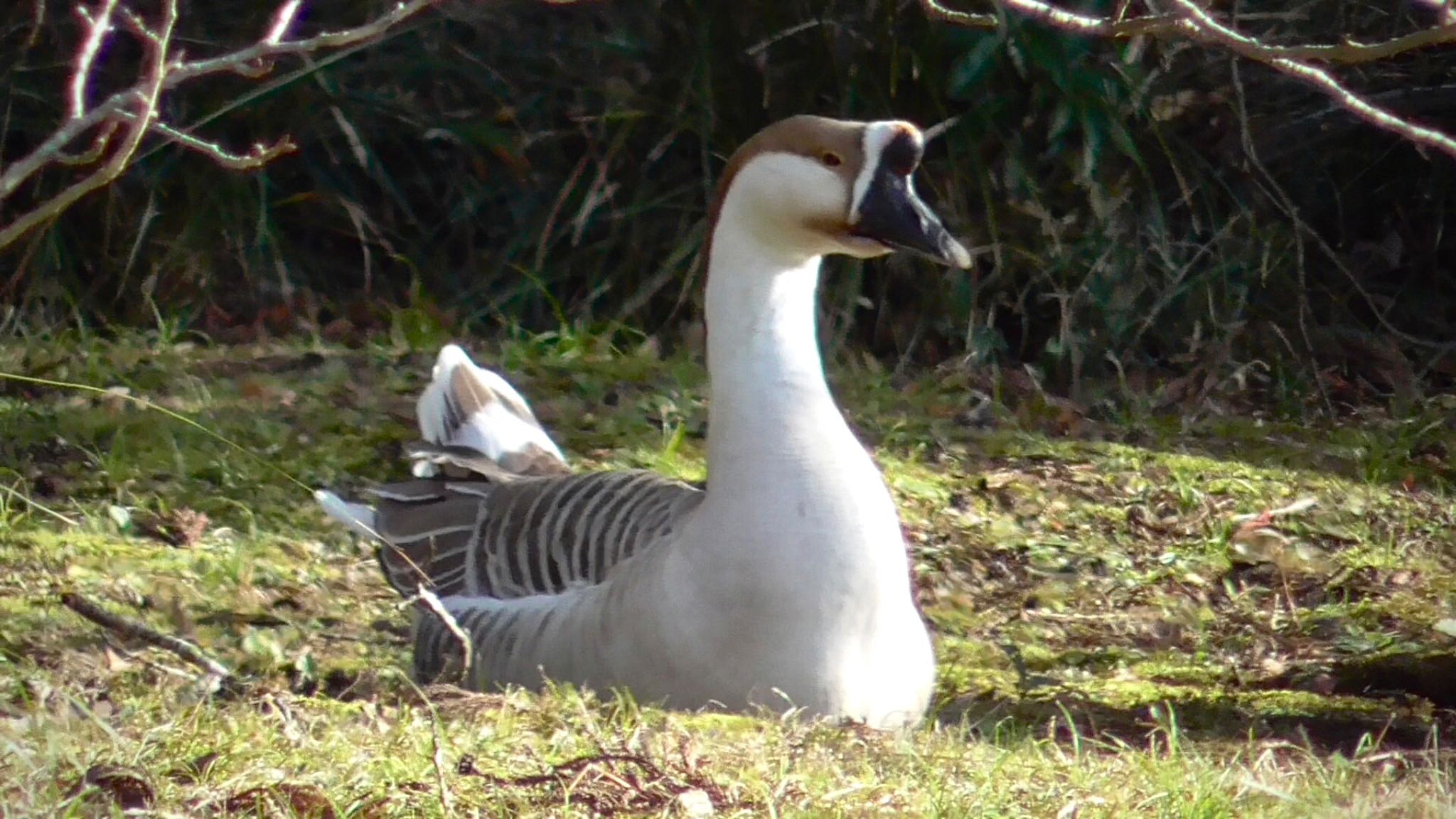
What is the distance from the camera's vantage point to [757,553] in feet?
11.6

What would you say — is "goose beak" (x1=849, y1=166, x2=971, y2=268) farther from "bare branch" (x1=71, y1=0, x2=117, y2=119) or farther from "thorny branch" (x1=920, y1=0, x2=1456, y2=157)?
"bare branch" (x1=71, y1=0, x2=117, y2=119)

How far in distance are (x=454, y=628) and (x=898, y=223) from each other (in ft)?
3.62

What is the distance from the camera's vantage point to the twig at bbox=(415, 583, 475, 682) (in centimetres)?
348

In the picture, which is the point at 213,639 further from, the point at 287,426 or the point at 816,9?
the point at 816,9

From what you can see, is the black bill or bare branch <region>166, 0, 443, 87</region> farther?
the black bill

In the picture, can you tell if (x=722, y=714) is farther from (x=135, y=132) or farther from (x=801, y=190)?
(x=135, y=132)

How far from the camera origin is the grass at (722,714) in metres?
2.72

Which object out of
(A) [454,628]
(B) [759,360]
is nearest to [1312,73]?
(B) [759,360]

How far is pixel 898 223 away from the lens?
3.73m

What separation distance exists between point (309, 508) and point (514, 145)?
2.70 metres

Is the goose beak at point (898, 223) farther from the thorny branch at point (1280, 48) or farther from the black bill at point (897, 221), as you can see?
the thorny branch at point (1280, 48)

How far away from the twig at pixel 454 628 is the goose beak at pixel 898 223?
3.38 ft

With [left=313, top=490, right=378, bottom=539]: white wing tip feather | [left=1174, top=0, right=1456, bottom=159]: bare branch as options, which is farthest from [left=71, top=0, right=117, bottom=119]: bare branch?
[left=313, top=490, right=378, bottom=539]: white wing tip feather

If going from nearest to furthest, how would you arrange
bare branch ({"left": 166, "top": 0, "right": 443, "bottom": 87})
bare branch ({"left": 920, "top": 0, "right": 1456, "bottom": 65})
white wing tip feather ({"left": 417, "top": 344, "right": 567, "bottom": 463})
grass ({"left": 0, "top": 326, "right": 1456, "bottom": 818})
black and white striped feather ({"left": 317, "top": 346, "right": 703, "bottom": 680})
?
bare branch ({"left": 920, "top": 0, "right": 1456, "bottom": 65})
bare branch ({"left": 166, "top": 0, "right": 443, "bottom": 87})
grass ({"left": 0, "top": 326, "right": 1456, "bottom": 818})
black and white striped feather ({"left": 317, "top": 346, "right": 703, "bottom": 680})
white wing tip feather ({"left": 417, "top": 344, "right": 567, "bottom": 463})
